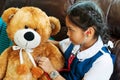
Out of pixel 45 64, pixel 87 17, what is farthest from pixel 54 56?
pixel 87 17

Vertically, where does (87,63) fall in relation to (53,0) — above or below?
below

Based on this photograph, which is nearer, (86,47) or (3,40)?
(86,47)

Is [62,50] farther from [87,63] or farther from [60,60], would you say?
[87,63]

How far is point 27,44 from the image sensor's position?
1.22 metres

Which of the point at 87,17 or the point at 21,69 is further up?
the point at 87,17

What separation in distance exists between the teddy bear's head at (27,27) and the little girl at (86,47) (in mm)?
118

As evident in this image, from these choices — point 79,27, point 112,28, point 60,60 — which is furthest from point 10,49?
point 112,28

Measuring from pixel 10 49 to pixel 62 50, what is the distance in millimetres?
292

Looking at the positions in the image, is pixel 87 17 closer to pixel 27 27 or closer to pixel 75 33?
pixel 75 33

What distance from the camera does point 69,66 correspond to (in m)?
1.38

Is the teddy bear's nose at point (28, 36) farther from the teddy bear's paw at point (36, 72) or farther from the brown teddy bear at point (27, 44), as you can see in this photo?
the teddy bear's paw at point (36, 72)

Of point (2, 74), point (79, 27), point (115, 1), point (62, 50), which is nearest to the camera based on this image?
point (79, 27)

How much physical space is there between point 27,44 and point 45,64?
16 centimetres

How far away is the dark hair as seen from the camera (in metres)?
1.20
